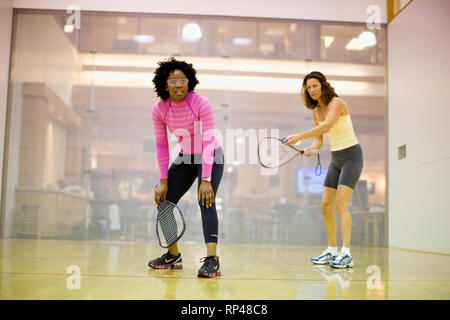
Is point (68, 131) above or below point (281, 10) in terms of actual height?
below

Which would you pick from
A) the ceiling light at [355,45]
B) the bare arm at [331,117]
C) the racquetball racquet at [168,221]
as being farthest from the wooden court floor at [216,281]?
the ceiling light at [355,45]

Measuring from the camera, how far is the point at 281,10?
5844 mm

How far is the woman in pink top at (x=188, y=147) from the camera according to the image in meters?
2.44

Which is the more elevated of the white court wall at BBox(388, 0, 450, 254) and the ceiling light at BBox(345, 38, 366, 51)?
the ceiling light at BBox(345, 38, 366, 51)

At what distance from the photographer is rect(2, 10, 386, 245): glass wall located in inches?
221

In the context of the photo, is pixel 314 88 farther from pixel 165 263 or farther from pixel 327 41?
pixel 327 41

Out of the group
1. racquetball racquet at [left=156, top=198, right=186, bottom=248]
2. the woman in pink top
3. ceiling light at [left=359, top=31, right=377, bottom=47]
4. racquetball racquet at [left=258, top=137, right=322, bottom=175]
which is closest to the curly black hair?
the woman in pink top

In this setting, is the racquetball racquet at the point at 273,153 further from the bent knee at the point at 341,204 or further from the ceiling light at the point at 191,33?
the bent knee at the point at 341,204

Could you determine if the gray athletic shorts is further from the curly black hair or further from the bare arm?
the curly black hair

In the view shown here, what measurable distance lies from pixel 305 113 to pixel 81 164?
2936mm

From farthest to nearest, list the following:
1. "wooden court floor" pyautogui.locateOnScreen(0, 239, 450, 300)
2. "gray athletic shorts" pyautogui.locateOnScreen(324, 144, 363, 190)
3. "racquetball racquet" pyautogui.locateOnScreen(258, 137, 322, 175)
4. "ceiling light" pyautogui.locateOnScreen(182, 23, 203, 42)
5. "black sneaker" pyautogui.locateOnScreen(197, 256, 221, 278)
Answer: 1. "ceiling light" pyautogui.locateOnScreen(182, 23, 203, 42)
2. "racquetball racquet" pyautogui.locateOnScreen(258, 137, 322, 175)
3. "gray athletic shorts" pyautogui.locateOnScreen(324, 144, 363, 190)
4. "black sneaker" pyautogui.locateOnScreen(197, 256, 221, 278)
5. "wooden court floor" pyautogui.locateOnScreen(0, 239, 450, 300)

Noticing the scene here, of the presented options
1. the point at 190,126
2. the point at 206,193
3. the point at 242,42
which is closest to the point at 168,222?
the point at 206,193
